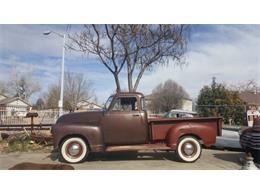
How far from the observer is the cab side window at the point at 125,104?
6773mm

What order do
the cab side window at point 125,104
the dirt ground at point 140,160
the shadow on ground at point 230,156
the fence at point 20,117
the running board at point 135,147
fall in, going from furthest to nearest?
1. the fence at point 20,117
2. the shadow on ground at point 230,156
3. the cab side window at point 125,104
4. the running board at point 135,147
5. the dirt ground at point 140,160

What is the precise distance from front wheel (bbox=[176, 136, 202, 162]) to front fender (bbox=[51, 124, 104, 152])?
1.88 meters

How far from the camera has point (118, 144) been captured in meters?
6.71

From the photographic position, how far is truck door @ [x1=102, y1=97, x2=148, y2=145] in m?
6.65

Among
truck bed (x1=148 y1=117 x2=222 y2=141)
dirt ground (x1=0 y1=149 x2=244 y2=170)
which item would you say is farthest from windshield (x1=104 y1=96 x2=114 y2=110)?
dirt ground (x1=0 y1=149 x2=244 y2=170)

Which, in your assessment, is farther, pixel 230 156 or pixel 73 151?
pixel 230 156

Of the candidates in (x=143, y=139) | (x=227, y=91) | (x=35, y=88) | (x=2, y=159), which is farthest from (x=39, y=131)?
(x=227, y=91)

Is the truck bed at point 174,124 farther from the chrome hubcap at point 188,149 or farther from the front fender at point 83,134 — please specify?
the front fender at point 83,134

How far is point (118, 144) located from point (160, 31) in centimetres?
530

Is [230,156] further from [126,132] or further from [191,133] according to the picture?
[126,132]

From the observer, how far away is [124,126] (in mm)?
6664

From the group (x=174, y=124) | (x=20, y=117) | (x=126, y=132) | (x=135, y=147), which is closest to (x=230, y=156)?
(x=174, y=124)

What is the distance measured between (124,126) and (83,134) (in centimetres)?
99

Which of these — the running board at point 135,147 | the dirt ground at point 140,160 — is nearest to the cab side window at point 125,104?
the running board at point 135,147
